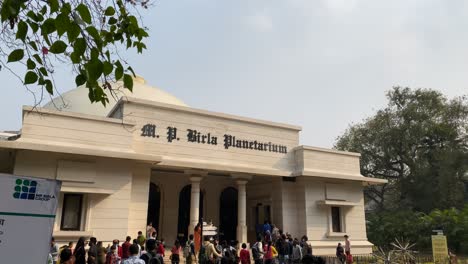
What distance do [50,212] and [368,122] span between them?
32157mm

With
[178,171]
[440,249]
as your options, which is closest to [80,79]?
[178,171]

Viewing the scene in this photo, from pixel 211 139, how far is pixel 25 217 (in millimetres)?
13520

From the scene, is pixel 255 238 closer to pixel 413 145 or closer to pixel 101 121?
pixel 101 121

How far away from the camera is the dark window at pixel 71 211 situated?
1263 centimetres

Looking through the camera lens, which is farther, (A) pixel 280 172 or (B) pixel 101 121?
(A) pixel 280 172

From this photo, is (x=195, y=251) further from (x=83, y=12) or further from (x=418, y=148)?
(x=418, y=148)

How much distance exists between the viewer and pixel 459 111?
1133 inches

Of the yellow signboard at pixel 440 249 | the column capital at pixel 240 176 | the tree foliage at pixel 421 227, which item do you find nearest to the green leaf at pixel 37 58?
the column capital at pixel 240 176

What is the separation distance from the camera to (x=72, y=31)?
3023mm

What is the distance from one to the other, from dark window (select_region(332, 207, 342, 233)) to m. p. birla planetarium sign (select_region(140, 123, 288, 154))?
12.6ft

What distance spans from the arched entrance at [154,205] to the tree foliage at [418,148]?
20187 millimetres

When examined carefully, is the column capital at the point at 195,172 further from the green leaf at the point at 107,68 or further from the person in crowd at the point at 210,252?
the green leaf at the point at 107,68

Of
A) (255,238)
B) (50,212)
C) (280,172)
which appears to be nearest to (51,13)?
(50,212)

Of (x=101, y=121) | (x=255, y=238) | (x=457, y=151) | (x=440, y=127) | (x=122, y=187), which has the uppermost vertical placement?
(x=440, y=127)
